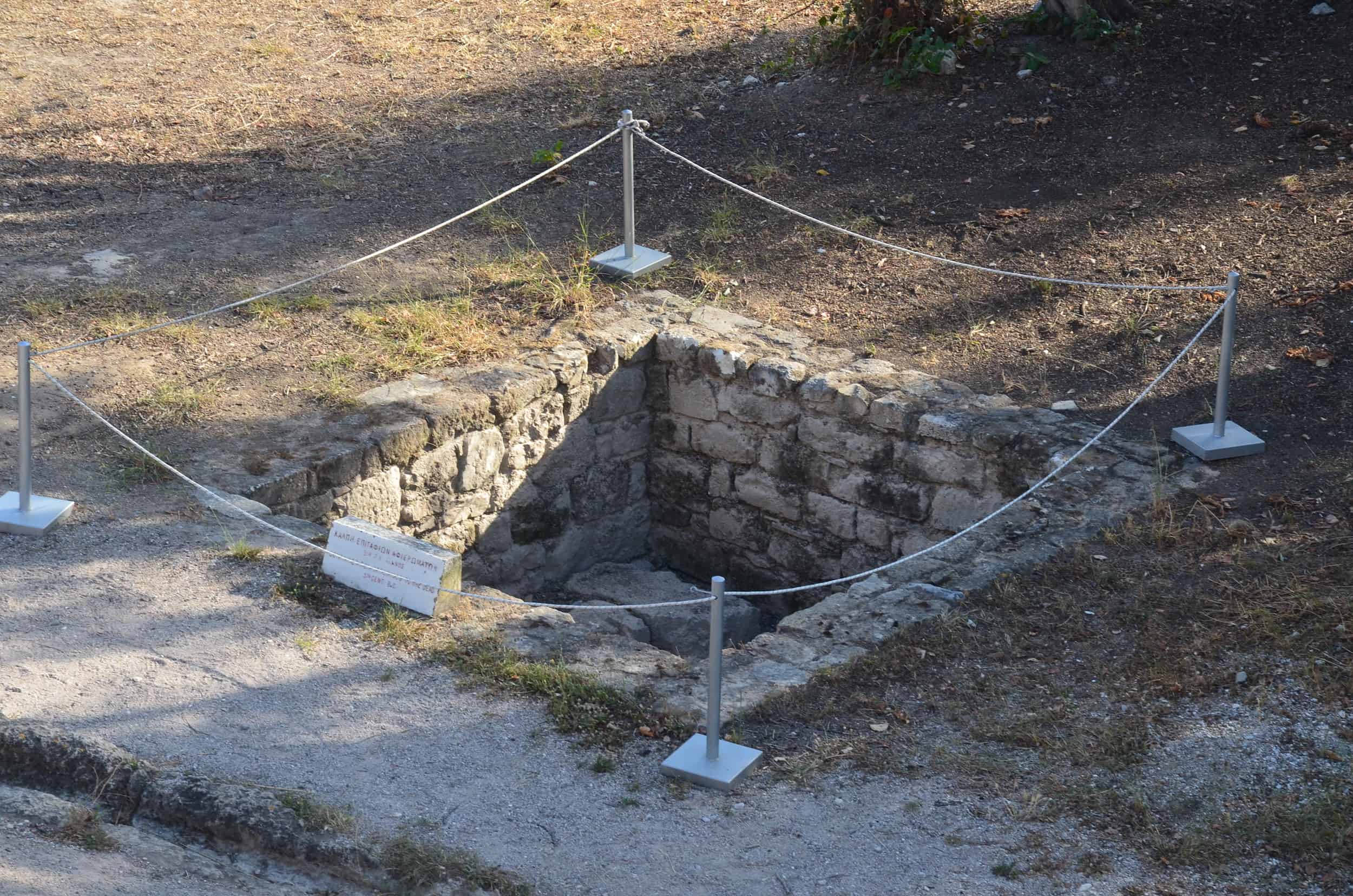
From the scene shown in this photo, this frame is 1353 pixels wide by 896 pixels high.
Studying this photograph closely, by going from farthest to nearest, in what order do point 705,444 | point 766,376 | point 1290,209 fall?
point 1290,209 < point 705,444 < point 766,376

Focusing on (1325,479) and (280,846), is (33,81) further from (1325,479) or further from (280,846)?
(1325,479)

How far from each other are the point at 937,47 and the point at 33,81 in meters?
6.29

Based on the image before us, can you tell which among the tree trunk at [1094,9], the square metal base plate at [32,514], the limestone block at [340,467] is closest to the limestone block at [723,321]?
the limestone block at [340,467]

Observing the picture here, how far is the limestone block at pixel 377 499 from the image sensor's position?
6273 millimetres

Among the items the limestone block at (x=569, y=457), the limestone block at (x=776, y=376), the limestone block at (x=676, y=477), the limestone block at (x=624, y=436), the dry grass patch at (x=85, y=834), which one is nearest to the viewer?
the dry grass patch at (x=85, y=834)

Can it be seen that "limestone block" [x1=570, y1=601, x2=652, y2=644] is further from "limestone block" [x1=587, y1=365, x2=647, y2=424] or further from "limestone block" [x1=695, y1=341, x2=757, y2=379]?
"limestone block" [x1=695, y1=341, x2=757, y2=379]

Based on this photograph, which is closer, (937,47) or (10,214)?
(10,214)

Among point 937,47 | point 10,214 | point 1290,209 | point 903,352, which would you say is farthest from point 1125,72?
point 10,214

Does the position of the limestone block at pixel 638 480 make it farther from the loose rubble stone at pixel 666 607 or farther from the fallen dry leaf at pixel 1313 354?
the fallen dry leaf at pixel 1313 354

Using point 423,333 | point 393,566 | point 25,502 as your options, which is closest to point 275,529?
point 393,566

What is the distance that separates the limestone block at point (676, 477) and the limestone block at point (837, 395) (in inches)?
35.1

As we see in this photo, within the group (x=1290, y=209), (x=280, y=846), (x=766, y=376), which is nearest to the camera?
(x=280, y=846)

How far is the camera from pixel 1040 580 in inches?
216

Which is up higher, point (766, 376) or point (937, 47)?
point (937, 47)
